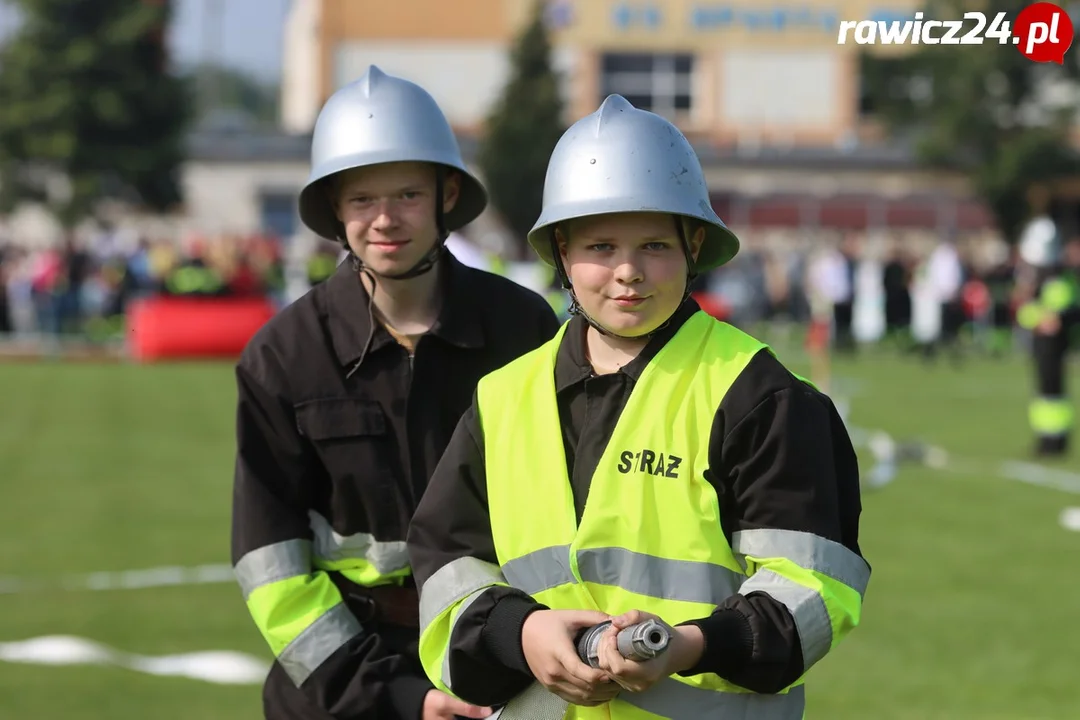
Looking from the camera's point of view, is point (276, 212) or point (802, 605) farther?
point (276, 212)

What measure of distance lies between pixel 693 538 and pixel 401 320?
4.34ft

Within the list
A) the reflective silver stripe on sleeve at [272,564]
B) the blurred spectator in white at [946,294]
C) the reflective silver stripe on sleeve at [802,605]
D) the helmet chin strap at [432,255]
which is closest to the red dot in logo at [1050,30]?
the helmet chin strap at [432,255]

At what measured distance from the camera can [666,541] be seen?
10.8 ft

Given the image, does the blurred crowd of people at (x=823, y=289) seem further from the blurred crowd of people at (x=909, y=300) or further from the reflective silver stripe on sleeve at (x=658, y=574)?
the reflective silver stripe on sleeve at (x=658, y=574)

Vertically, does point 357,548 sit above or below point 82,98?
below

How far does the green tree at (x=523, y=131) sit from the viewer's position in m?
56.2

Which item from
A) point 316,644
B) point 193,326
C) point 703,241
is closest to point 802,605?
point 703,241

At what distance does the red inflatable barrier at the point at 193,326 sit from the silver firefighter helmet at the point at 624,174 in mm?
25548

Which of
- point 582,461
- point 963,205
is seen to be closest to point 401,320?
point 582,461

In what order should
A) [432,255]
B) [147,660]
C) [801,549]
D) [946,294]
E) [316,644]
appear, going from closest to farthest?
[801,549]
[316,644]
[432,255]
[147,660]
[946,294]

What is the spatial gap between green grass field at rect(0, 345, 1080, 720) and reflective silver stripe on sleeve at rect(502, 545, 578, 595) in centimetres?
452

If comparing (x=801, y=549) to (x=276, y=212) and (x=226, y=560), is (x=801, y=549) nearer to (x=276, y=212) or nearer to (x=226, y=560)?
(x=226, y=560)

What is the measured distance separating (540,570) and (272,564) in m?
0.97

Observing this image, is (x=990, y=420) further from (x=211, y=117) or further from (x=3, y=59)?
(x=211, y=117)
